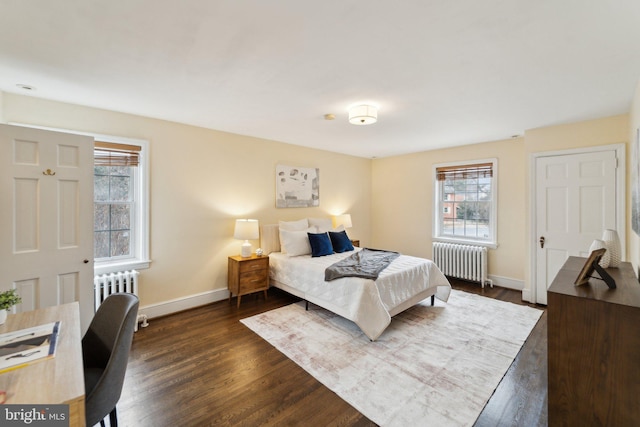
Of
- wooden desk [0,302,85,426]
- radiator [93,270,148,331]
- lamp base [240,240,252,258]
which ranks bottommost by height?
radiator [93,270,148,331]

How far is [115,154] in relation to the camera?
3.05m

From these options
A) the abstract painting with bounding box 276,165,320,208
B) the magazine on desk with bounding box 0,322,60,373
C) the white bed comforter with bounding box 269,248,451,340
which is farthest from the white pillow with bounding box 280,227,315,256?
the magazine on desk with bounding box 0,322,60,373

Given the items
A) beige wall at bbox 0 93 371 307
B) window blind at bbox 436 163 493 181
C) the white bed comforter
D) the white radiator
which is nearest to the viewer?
the white bed comforter

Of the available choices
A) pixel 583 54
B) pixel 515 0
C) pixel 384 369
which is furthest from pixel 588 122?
pixel 384 369

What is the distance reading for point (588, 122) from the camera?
3.28m

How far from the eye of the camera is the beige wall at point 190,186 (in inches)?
114

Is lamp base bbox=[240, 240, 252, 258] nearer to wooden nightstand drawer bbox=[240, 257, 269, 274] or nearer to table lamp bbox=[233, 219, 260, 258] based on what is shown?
table lamp bbox=[233, 219, 260, 258]

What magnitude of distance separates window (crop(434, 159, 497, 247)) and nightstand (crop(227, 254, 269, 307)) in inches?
128

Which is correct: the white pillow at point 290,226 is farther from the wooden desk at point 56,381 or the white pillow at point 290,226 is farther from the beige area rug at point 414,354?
the wooden desk at point 56,381

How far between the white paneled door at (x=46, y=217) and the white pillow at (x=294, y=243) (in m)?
2.24

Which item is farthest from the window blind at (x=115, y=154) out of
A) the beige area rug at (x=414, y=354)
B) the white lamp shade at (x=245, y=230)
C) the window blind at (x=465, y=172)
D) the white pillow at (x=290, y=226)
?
the window blind at (x=465, y=172)

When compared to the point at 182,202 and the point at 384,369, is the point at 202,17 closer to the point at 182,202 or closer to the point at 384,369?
the point at 182,202

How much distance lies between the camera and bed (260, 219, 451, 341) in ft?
8.88

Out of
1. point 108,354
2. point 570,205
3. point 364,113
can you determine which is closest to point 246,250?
point 108,354
